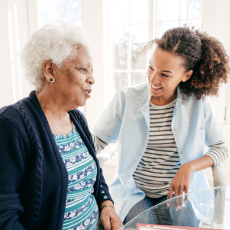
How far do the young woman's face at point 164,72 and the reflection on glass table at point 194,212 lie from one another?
58cm

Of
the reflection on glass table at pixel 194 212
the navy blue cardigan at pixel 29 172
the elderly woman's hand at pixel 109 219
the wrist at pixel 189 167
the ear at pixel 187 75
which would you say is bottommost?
the elderly woman's hand at pixel 109 219

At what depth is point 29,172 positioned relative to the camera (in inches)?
31.8

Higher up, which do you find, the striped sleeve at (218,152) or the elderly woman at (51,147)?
the elderly woman at (51,147)

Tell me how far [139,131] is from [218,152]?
0.48 meters

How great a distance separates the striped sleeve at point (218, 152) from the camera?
1.23m

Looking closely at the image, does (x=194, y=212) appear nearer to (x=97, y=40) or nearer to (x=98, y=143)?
(x=98, y=143)

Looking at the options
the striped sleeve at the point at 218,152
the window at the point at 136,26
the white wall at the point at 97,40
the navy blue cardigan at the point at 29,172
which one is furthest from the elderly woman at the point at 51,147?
the window at the point at 136,26

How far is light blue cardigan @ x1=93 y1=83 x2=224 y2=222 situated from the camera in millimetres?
1262

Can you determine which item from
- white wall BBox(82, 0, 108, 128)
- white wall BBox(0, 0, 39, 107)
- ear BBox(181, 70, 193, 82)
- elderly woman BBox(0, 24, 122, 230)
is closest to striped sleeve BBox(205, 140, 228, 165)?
ear BBox(181, 70, 193, 82)

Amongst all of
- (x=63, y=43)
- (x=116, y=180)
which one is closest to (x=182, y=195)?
(x=116, y=180)

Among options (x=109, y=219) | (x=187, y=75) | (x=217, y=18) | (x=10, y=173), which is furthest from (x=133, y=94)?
(x=217, y=18)

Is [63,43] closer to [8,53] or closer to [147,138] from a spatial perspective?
[147,138]

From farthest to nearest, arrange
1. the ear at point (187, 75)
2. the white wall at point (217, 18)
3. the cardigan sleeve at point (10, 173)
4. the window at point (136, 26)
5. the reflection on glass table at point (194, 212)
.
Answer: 1. the window at point (136, 26)
2. the white wall at point (217, 18)
3. the ear at point (187, 75)
4. the reflection on glass table at point (194, 212)
5. the cardigan sleeve at point (10, 173)

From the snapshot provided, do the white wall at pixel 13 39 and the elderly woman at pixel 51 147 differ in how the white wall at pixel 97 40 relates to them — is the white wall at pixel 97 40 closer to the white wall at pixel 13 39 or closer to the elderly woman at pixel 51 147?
the white wall at pixel 13 39
